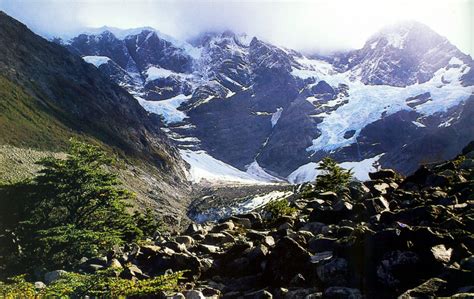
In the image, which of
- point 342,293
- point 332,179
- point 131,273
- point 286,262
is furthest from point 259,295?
point 332,179

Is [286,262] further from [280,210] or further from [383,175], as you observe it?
[383,175]

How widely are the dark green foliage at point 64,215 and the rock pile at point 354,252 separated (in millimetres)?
6545

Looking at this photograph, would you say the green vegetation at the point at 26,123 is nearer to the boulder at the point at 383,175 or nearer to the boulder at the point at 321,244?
the boulder at the point at 383,175

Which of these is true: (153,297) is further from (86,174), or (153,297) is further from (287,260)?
(86,174)

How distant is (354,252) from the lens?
1344 cm

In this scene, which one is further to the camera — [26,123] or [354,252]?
[26,123]

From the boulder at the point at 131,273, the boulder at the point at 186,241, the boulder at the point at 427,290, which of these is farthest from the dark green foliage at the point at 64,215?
the boulder at the point at 427,290

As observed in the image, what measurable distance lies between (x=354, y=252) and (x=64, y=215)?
25.7 metres

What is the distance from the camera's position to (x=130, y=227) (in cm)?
3325

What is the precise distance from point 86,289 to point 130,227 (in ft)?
64.8

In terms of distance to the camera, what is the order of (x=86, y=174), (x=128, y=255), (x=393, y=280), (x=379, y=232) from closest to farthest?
(x=393, y=280) < (x=379, y=232) < (x=128, y=255) < (x=86, y=174)

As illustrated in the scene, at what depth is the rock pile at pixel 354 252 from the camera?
12078 mm

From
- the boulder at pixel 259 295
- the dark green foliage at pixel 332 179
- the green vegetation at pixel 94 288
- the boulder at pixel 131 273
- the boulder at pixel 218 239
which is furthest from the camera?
the dark green foliage at pixel 332 179

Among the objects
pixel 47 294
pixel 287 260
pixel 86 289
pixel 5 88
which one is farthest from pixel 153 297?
pixel 5 88
